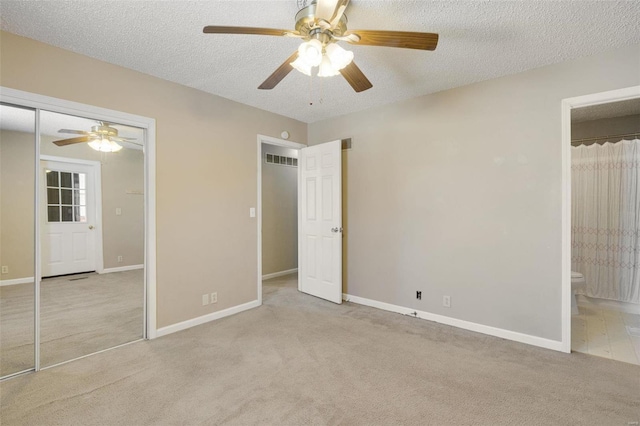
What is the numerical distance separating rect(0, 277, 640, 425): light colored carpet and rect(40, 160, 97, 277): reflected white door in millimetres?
852

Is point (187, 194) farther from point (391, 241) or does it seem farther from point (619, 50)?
point (619, 50)

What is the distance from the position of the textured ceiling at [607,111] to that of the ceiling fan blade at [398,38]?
291 cm

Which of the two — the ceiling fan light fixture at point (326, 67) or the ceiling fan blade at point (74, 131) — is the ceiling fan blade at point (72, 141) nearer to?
the ceiling fan blade at point (74, 131)

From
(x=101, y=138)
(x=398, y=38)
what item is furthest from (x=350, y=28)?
(x=101, y=138)

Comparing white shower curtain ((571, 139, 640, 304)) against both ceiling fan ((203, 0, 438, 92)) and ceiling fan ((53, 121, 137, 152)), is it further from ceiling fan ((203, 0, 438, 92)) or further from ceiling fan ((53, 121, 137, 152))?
ceiling fan ((53, 121, 137, 152))

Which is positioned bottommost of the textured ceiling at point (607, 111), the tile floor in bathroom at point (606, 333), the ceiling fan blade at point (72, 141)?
the tile floor in bathroom at point (606, 333)

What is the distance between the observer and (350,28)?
2.09 m

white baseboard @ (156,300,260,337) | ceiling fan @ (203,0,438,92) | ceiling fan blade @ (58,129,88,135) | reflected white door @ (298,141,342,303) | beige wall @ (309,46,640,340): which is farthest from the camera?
reflected white door @ (298,141,342,303)

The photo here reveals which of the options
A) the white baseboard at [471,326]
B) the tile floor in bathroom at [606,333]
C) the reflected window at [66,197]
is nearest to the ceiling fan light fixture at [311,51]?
the reflected window at [66,197]

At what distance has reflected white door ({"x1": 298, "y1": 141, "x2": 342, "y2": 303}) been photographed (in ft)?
12.7

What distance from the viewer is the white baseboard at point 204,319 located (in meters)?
2.92

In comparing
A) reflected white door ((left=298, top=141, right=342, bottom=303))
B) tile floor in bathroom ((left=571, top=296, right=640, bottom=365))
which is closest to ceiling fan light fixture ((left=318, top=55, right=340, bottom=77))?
reflected white door ((left=298, top=141, right=342, bottom=303))

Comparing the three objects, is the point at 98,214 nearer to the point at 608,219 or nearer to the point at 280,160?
the point at 280,160

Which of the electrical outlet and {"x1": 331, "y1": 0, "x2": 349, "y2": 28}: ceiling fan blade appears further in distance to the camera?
the electrical outlet
